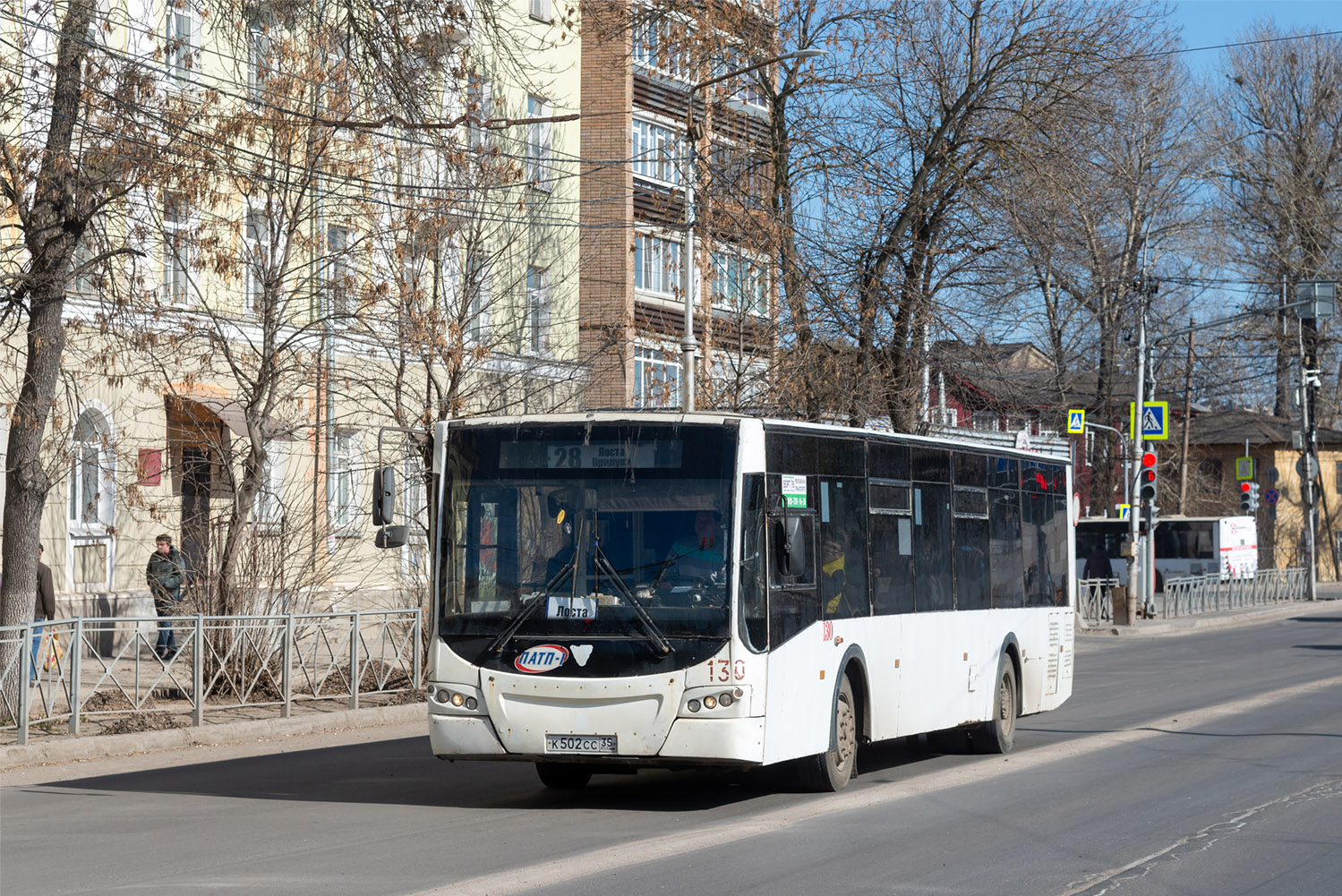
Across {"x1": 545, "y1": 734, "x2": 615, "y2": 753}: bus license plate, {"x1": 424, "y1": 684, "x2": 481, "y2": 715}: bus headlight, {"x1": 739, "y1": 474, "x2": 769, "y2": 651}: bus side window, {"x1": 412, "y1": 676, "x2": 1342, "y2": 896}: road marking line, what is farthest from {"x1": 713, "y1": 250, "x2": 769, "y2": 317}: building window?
{"x1": 545, "y1": 734, "x2": 615, "y2": 753}: bus license plate

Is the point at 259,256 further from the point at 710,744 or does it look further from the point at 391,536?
the point at 710,744

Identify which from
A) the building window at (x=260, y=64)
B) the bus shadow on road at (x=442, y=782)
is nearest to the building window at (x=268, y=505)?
the building window at (x=260, y=64)

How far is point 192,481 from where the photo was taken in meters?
20.5

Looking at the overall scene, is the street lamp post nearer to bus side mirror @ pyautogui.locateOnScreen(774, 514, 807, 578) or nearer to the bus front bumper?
bus side mirror @ pyautogui.locateOnScreen(774, 514, 807, 578)

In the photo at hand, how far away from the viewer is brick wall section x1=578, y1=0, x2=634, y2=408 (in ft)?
108

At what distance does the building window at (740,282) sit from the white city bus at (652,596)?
14.0m

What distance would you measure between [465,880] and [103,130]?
34.4ft

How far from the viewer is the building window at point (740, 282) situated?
1042 inches

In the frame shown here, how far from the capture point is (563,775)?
40.7 ft

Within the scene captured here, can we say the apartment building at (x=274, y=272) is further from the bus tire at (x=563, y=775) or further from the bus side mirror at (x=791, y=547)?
the bus tire at (x=563, y=775)

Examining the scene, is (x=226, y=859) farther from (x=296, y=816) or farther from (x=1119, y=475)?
(x=1119, y=475)

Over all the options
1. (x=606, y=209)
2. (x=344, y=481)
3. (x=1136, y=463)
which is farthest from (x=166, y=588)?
(x=1136, y=463)

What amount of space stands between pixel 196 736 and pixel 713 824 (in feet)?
23.8

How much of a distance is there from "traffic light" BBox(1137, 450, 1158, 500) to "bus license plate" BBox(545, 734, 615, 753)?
2843cm
